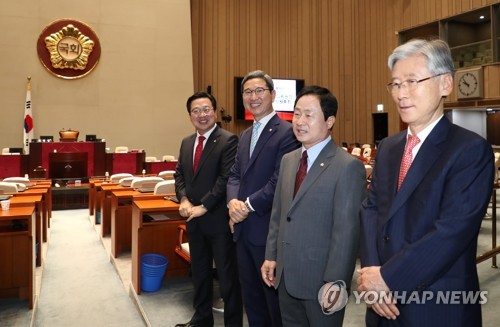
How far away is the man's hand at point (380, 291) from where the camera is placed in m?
1.23

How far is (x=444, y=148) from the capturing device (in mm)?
1234

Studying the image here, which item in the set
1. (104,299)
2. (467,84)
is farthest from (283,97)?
(104,299)

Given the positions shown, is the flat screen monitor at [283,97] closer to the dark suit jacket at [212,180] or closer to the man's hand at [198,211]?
the dark suit jacket at [212,180]

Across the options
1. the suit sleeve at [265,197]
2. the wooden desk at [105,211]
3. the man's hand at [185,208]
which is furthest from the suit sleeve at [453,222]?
the wooden desk at [105,211]

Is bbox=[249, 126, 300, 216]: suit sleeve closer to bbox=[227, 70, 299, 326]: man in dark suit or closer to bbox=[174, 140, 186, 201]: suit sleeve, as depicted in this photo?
bbox=[227, 70, 299, 326]: man in dark suit

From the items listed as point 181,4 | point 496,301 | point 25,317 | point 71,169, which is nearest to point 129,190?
point 25,317

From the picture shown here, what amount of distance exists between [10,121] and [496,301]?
439 inches

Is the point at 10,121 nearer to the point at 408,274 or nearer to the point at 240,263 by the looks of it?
the point at 240,263

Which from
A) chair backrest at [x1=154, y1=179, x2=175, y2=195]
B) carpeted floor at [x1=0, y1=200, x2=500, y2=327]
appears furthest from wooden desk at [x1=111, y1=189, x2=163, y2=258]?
chair backrest at [x1=154, y1=179, x2=175, y2=195]

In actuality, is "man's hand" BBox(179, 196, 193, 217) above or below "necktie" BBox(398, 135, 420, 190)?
below

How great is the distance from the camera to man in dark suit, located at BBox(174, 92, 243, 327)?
2.38 meters

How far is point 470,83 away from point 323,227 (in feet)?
38.0

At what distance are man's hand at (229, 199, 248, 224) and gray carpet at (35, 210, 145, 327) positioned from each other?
4.06 feet

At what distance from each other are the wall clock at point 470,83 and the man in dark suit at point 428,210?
448 inches
